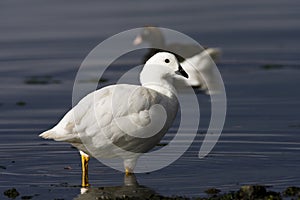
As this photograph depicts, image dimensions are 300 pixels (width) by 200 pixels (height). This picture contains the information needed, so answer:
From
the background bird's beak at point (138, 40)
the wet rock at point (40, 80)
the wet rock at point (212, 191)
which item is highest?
the background bird's beak at point (138, 40)

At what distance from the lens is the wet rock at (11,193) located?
34.6 ft

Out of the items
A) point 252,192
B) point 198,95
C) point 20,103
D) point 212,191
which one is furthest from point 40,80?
point 252,192

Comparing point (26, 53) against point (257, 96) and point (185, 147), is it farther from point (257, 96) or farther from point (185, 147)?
point (185, 147)

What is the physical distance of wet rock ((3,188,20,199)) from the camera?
34.6 feet

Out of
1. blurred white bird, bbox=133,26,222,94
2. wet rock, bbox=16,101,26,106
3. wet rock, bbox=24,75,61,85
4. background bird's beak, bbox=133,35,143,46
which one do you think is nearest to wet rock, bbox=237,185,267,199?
wet rock, bbox=16,101,26,106

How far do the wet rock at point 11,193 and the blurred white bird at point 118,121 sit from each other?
86cm

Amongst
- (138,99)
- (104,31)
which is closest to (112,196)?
(138,99)

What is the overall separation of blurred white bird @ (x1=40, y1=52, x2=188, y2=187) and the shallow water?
49 centimetres

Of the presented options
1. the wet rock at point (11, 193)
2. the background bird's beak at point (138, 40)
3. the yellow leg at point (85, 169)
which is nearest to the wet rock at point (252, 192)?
the yellow leg at point (85, 169)

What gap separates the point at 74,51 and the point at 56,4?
15.3 feet

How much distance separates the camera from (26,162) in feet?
40.9

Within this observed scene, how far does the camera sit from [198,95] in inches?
717

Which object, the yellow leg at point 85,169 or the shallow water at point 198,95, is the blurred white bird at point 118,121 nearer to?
the yellow leg at point 85,169

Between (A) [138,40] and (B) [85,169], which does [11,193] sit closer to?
(B) [85,169]
